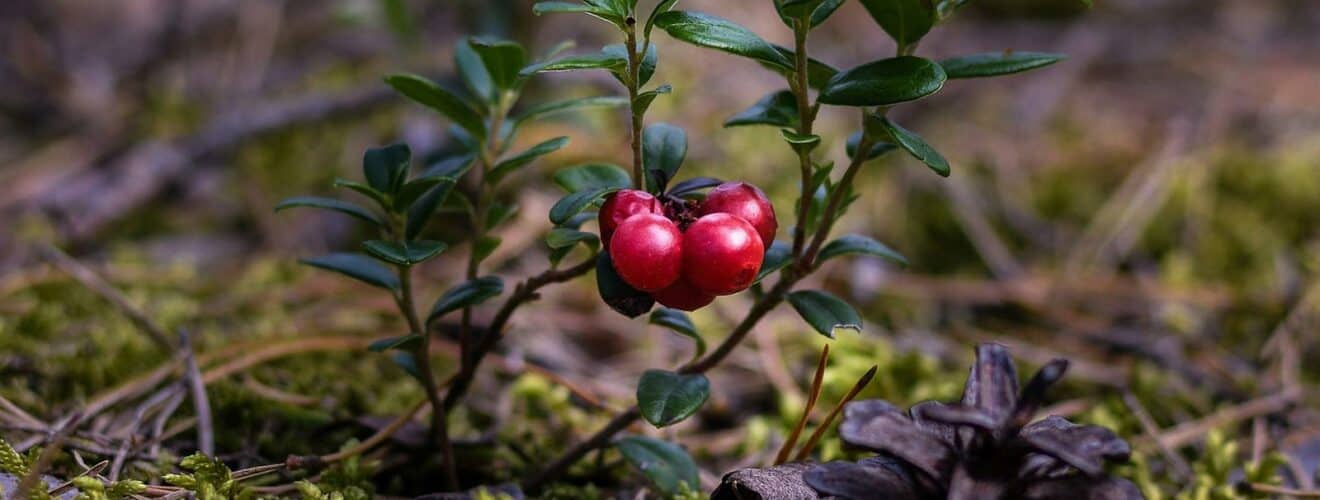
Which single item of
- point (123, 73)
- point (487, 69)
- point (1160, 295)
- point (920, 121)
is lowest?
point (1160, 295)

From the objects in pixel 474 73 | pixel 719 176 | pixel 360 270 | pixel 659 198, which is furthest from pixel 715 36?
pixel 719 176

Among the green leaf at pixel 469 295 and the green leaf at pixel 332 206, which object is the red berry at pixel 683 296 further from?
the green leaf at pixel 332 206

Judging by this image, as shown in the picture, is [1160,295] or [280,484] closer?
[280,484]

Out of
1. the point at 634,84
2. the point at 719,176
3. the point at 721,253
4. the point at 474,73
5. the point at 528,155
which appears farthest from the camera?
the point at 719,176

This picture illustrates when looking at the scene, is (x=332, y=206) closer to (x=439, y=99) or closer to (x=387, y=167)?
(x=387, y=167)

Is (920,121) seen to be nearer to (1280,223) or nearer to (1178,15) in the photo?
(1280,223)

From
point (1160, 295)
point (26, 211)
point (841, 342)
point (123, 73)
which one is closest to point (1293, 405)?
point (1160, 295)
